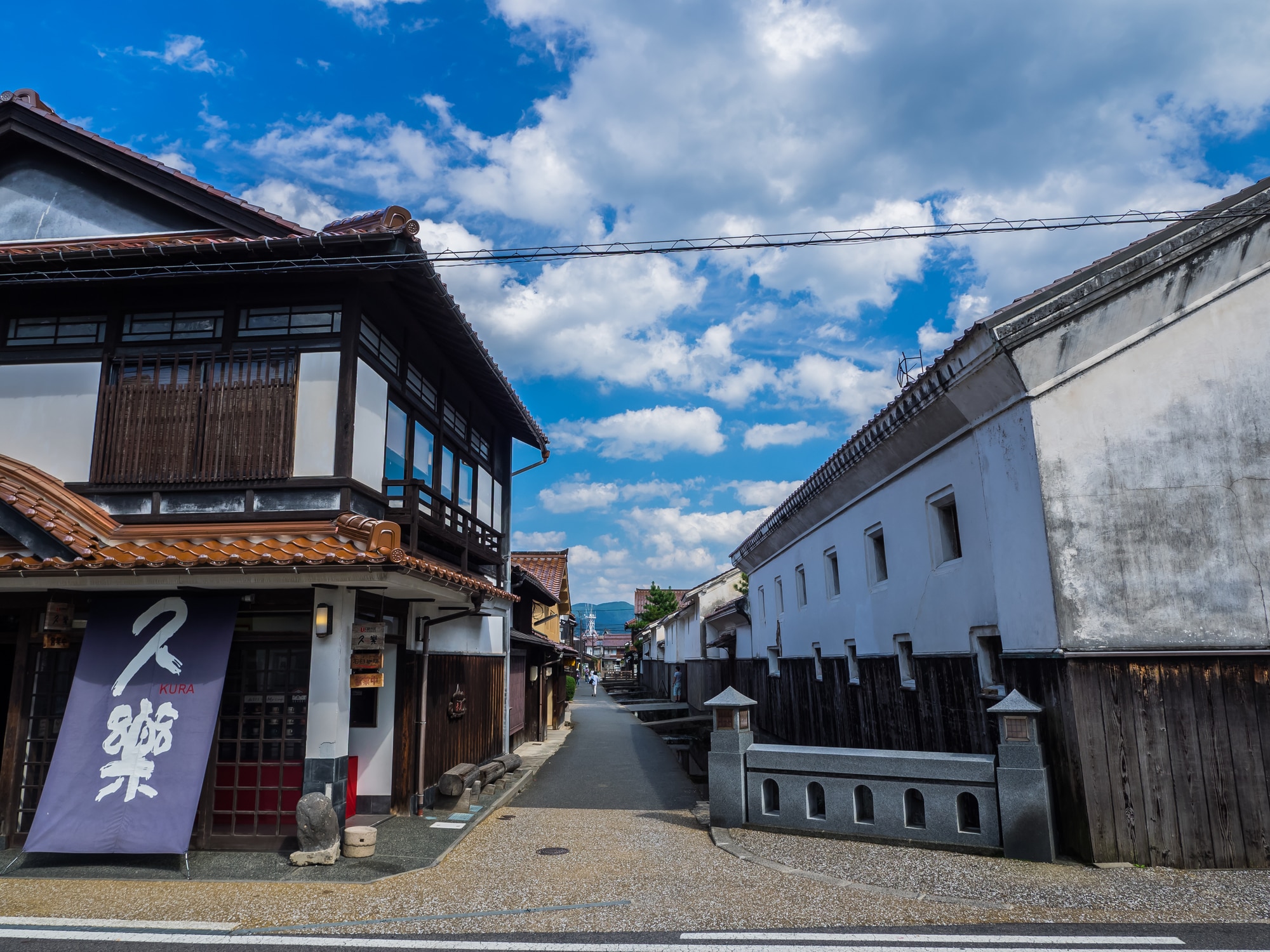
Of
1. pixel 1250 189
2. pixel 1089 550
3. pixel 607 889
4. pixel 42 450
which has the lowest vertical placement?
pixel 607 889

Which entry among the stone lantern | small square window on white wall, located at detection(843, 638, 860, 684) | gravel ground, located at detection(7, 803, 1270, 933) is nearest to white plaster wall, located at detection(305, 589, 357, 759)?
gravel ground, located at detection(7, 803, 1270, 933)

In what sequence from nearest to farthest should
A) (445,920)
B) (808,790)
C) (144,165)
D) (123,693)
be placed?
1. (445,920)
2. (123,693)
3. (808,790)
4. (144,165)

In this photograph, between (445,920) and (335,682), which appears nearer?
(445,920)

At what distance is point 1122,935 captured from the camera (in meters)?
6.34

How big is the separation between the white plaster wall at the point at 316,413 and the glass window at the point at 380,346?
0.61 m

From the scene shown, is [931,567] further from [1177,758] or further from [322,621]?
[322,621]

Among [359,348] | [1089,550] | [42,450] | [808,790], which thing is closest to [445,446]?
[359,348]

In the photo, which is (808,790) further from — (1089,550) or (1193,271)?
(1193,271)

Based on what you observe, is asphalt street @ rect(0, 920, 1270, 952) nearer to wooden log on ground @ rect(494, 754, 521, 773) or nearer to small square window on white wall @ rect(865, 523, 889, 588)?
small square window on white wall @ rect(865, 523, 889, 588)

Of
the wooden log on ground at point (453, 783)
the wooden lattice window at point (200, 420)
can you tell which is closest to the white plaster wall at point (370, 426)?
the wooden lattice window at point (200, 420)

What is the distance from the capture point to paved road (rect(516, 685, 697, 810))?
13609mm

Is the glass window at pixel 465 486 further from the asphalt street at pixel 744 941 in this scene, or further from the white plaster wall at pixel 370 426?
the asphalt street at pixel 744 941

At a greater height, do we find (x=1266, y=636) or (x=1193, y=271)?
(x=1193, y=271)

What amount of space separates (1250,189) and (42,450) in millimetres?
16098
